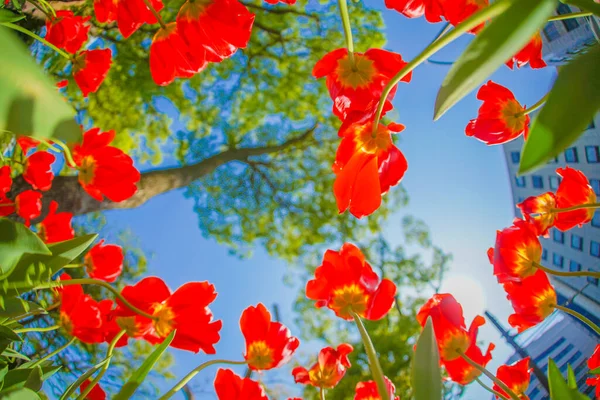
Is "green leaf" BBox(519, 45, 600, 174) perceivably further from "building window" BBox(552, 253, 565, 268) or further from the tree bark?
"building window" BBox(552, 253, 565, 268)

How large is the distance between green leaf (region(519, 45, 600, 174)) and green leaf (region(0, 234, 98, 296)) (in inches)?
15.0

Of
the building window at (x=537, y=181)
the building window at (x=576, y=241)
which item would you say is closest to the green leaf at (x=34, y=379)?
the building window at (x=576, y=241)

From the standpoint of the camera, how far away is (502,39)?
0.61 ft

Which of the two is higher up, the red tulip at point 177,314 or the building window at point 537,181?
the building window at point 537,181

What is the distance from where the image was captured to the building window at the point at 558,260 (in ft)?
→ 38.1

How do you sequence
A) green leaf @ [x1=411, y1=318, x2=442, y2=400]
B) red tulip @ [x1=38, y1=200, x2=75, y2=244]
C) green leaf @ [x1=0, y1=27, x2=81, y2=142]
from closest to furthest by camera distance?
green leaf @ [x1=0, y1=27, x2=81, y2=142], green leaf @ [x1=411, y1=318, x2=442, y2=400], red tulip @ [x1=38, y1=200, x2=75, y2=244]

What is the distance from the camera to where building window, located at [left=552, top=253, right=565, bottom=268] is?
1161cm

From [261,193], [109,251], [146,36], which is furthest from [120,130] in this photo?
[109,251]

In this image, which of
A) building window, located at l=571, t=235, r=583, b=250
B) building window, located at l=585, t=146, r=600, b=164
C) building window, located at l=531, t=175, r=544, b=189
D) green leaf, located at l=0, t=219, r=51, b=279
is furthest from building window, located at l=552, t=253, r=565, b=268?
green leaf, located at l=0, t=219, r=51, b=279

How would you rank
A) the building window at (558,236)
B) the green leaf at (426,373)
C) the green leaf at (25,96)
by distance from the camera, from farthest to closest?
the building window at (558,236)
the green leaf at (426,373)
the green leaf at (25,96)

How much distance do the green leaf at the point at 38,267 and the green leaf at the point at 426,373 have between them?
312 millimetres

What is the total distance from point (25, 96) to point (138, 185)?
2.50 meters

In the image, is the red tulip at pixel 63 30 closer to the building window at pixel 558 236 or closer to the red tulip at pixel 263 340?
the red tulip at pixel 263 340

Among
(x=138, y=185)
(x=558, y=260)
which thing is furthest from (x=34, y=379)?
(x=558, y=260)
